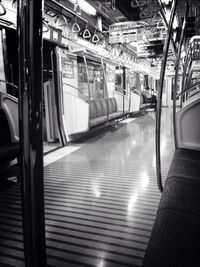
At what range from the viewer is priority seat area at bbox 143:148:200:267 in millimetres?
847

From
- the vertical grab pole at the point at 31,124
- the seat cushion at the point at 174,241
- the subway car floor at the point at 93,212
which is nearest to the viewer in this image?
the vertical grab pole at the point at 31,124

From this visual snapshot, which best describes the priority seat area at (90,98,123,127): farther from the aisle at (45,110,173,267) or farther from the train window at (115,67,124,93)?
the aisle at (45,110,173,267)

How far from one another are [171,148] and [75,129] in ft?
6.78

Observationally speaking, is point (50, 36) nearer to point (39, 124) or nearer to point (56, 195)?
point (56, 195)

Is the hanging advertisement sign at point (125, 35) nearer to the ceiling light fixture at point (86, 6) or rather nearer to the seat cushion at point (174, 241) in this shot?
the ceiling light fixture at point (86, 6)

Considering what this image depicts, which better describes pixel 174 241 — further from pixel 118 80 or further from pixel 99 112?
pixel 118 80

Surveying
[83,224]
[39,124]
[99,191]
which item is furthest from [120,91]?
[39,124]

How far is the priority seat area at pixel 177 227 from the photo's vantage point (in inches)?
33.4

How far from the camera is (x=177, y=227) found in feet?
3.38

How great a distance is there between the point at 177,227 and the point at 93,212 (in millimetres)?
1414

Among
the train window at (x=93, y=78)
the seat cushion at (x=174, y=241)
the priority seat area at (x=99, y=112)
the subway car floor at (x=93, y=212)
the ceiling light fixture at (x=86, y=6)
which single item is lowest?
the subway car floor at (x=93, y=212)

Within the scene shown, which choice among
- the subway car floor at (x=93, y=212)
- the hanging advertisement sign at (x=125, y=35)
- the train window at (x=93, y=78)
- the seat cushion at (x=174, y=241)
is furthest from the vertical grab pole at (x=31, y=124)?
the hanging advertisement sign at (x=125, y=35)

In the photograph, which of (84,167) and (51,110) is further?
(51,110)

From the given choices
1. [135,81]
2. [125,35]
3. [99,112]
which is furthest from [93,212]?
[135,81]
